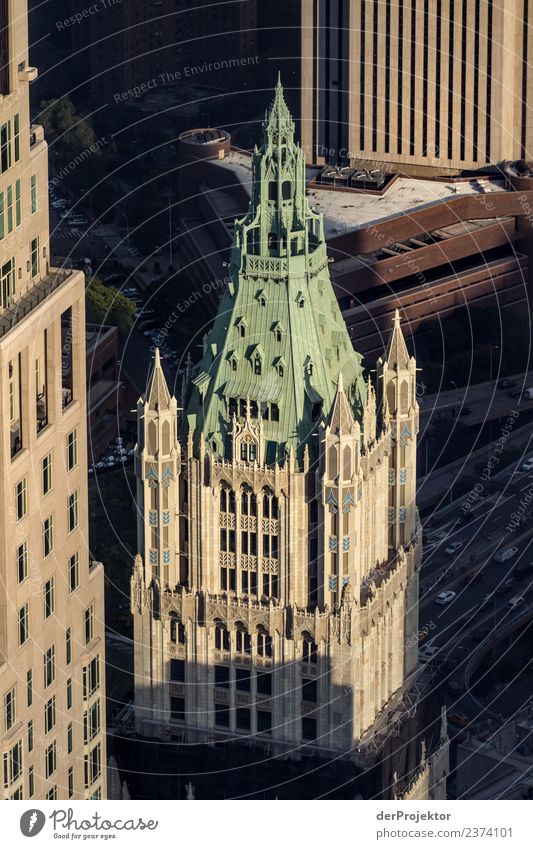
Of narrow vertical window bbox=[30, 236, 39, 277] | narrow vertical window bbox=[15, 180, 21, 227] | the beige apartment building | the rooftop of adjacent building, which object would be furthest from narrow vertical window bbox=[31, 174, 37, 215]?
the rooftop of adjacent building

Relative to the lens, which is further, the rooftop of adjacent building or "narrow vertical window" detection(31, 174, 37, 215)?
"narrow vertical window" detection(31, 174, 37, 215)

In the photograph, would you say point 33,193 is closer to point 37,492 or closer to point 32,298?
point 32,298

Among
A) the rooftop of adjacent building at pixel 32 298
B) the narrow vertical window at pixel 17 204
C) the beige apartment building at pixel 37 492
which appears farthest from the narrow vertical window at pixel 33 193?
the rooftop of adjacent building at pixel 32 298

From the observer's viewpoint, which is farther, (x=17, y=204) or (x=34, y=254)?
(x=34, y=254)

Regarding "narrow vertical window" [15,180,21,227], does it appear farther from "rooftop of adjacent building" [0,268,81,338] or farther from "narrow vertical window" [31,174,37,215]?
"rooftop of adjacent building" [0,268,81,338]

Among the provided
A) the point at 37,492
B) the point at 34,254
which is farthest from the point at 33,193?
the point at 37,492

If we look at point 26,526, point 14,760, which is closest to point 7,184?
point 26,526

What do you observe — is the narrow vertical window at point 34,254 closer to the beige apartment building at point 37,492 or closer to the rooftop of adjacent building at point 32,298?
the beige apartment building at point 37,492
